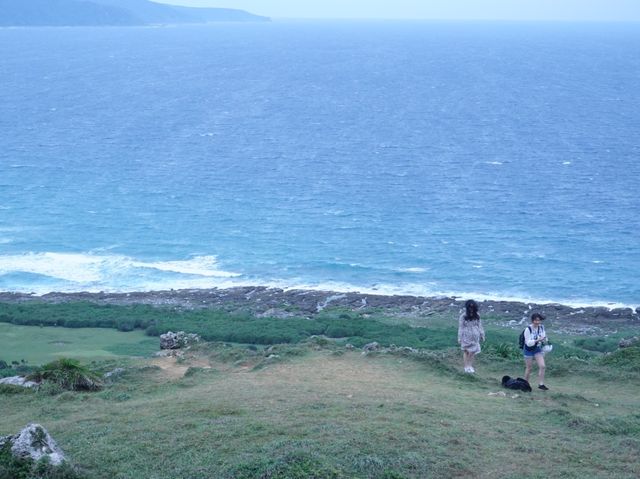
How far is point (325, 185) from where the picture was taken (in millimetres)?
67500

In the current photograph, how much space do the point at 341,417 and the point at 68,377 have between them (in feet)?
24.0

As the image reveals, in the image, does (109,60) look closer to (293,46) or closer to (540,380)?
(293,46)

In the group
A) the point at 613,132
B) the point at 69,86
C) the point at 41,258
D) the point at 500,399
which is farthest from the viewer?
the point at 69,86

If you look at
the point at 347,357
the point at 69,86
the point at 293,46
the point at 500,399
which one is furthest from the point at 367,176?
the point at 293,46

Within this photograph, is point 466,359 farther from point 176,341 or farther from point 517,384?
point 176,341

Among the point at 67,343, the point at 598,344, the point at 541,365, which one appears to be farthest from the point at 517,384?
the point at 67,343

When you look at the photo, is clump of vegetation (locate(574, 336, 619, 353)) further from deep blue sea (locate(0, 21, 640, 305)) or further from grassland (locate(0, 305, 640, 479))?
grassland (locate(0, 305, 640, 479))

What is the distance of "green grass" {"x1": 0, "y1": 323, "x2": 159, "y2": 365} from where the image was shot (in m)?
30.9

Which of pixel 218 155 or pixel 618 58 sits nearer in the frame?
pixel 218 155

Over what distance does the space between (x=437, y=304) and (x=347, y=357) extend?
20.4 meters

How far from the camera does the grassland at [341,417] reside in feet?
43.1

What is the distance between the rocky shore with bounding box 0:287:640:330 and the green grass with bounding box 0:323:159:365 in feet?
→ 23.3

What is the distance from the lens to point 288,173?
235ft

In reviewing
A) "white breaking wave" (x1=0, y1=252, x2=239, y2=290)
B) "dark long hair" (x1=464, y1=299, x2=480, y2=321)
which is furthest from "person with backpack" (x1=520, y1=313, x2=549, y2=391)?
"white breaking wave" (x1=0, y1=252, x2=239, y2=290)
